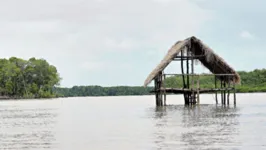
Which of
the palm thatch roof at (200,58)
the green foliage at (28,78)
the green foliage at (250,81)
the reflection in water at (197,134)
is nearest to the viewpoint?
the reflection in water at (197,134)

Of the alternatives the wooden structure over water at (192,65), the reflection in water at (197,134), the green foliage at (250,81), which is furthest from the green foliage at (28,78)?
the reflection in water at (197,134)

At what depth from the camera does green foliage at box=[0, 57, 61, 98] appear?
102 m

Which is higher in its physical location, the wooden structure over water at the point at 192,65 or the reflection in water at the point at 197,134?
the wooden structure over water at the point at 192,65

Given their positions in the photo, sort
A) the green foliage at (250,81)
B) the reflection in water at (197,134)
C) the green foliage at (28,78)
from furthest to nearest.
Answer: the green foliage at (28,78)
the green foliage at (250,81)
the reflection in water at (197,134)

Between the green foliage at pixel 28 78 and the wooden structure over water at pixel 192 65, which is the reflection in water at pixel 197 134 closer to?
the wooden structure over water at pixel 192 65

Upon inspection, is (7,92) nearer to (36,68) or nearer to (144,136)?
(36,68)

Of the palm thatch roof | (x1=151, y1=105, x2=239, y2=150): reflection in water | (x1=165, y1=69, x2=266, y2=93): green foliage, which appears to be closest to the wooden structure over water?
the palm thatch roof

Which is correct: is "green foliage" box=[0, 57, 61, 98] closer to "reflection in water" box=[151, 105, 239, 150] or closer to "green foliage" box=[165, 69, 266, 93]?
"green foliage" box=[165, 69, 266, 93]

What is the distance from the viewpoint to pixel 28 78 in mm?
105000

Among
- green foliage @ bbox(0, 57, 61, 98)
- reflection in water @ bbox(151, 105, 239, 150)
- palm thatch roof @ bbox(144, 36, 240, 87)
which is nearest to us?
reflection in water @ bbox(151, 105, 239, 150)

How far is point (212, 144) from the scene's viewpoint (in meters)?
15.4

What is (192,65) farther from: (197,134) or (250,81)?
(250,81)

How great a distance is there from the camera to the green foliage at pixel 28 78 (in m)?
102

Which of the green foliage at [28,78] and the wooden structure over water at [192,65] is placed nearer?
the wooden structure over water at [192,65]
